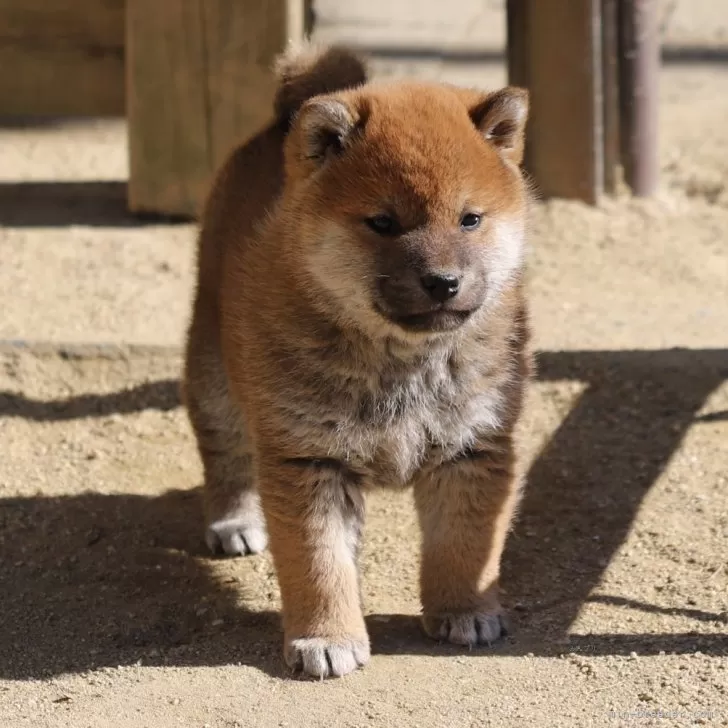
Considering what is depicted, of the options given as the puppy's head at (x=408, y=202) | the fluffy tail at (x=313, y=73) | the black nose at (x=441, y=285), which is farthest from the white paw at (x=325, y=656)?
the fluffy tail at (x=313, y=73)

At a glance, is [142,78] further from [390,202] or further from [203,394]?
[390,202]

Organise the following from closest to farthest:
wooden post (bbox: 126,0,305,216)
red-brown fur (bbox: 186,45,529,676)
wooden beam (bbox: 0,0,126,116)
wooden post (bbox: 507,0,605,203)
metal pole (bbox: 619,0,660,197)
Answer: red-brown fur (bbox: 186,45,529,676) → wooden post (bbox: 126,0,305,216) → wooden post (bbox: 507,0,605,203) → metal pole (bbox: 619,0,660,197) → wooden beam (bbox: 0,0,126,116)

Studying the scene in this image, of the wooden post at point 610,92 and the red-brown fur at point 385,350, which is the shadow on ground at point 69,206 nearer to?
the wooden post at point 610,92

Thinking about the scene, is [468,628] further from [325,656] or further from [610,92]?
[610,92]

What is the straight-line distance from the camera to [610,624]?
193 inches

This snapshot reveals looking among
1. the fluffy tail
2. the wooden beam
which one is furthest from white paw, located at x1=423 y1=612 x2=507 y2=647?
the wooden beam

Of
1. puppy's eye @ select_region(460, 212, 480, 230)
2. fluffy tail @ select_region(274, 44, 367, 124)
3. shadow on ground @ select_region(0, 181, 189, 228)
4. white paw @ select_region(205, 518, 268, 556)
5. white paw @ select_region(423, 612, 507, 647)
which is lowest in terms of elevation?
white paw @ select_region(205, 518, 268, 556)

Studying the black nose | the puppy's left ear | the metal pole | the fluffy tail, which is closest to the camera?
the black nose

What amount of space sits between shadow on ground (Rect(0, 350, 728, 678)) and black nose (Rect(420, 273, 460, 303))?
1258 millimetres

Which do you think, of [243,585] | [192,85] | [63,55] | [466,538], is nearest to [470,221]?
[466,538]

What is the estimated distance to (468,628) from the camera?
485cm

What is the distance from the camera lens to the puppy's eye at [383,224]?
438 centimetres

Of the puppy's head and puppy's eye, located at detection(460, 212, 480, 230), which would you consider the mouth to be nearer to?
the puppy's head

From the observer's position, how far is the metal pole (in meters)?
8.62
